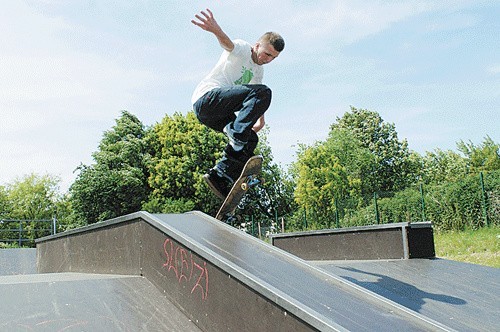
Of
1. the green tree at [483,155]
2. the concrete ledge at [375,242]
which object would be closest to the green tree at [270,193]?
the green tree at [483,155]

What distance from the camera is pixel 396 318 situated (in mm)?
2783

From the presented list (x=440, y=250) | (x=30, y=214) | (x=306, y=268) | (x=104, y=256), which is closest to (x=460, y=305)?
(x=306, y=268)

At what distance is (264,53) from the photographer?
449 centimetres

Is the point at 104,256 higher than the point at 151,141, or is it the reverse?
the point at 151,141

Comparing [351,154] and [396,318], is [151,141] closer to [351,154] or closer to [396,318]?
[351,154]

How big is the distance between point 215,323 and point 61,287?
3.91 ft

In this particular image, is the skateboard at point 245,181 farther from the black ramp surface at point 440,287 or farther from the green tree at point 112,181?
the green tree at point 112,181

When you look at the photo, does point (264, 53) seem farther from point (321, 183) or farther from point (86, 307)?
point (321, 183)

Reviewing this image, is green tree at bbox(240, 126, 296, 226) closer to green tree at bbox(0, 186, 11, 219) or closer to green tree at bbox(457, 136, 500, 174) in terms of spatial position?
green tree at bbox(457, 136, 500, 174)

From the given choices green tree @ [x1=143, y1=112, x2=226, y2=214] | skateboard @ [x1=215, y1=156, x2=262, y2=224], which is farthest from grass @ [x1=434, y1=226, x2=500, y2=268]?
green tree @ [x1=143, y1=112, x2=226, y2=214]

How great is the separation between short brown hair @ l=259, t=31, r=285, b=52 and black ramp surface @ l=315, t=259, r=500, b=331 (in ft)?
7.66

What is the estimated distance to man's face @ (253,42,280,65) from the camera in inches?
175

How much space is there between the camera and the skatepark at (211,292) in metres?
2.61

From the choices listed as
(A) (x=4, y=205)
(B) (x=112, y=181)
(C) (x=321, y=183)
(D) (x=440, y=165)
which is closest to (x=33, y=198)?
(A) (x=4, y=205)
